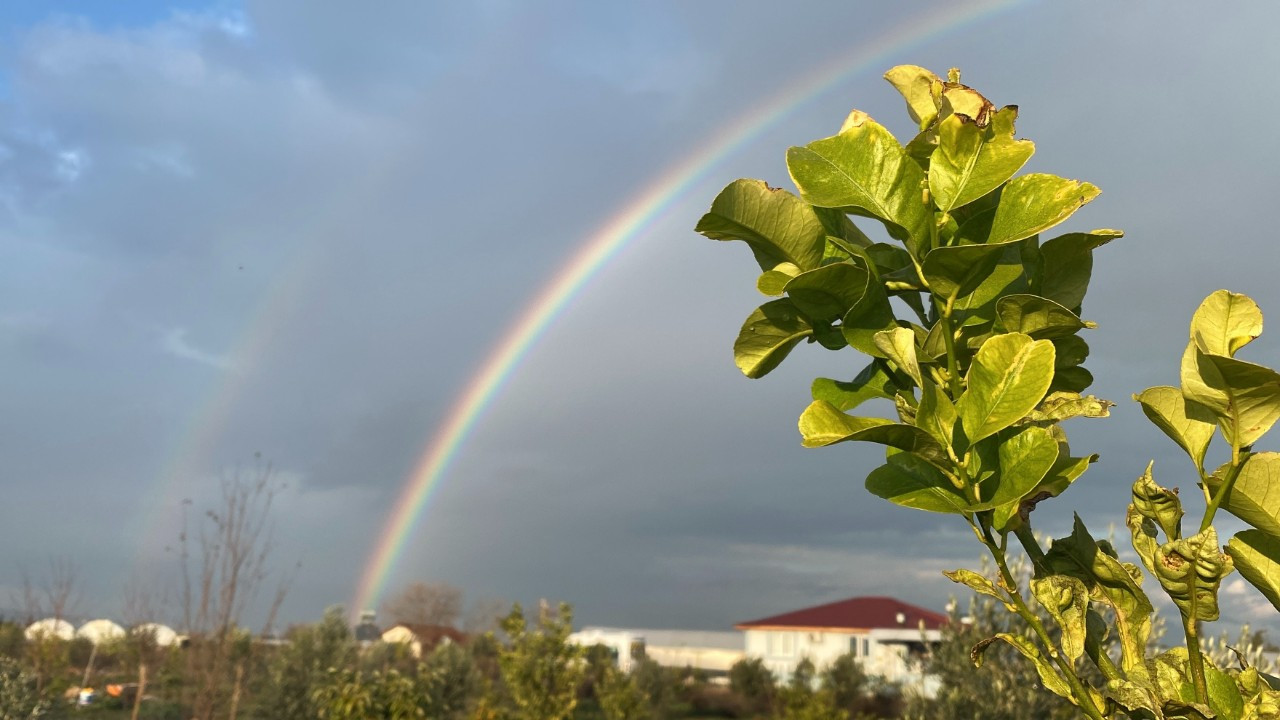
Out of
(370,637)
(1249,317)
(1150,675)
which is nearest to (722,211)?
(1249,317)

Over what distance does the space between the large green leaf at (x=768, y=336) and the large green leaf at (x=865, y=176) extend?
199 millimetres

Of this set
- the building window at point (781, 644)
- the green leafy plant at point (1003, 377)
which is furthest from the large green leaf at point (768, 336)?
the building window at point (781, 644)

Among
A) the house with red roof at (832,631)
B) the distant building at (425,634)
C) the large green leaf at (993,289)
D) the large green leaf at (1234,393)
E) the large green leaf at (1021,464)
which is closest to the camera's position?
the large green leaf at (1234,393)

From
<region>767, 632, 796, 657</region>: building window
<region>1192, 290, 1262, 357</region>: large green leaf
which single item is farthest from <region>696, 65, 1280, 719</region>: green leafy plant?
<region>767, 632, 796, 657</region>: building window

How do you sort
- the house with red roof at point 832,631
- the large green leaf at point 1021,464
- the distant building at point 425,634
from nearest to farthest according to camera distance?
the large green leaf at point 1021,464 < the house with red roof at point 832,631 < the distant building at point 425,634

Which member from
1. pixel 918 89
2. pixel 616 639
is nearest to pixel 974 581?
pixel 918 89

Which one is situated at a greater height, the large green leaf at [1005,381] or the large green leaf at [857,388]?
the large green leaf at [857,388]

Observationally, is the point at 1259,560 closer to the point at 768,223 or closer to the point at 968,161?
the point at 968,161

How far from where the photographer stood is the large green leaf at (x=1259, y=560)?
50.2 inches

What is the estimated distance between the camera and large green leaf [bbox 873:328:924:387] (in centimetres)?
120

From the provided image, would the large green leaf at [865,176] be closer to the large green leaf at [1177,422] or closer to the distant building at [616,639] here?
the large green leaf at [1177,422]

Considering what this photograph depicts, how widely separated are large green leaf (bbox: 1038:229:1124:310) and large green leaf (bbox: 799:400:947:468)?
395mm

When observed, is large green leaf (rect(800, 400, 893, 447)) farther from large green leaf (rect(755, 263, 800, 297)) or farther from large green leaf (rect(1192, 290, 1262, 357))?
large green leaf (rect(1192, 290, 1262, 357))

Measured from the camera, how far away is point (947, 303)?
1.31m
